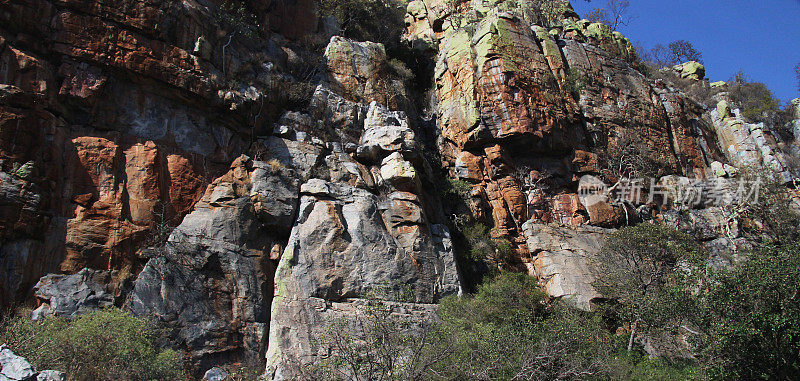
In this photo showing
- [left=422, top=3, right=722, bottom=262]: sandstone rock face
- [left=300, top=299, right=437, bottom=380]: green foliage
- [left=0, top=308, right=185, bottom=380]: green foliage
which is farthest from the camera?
[left=422, top=3, right=722, bottom=262]: sandstone rock face

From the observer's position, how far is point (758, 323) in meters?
13.4

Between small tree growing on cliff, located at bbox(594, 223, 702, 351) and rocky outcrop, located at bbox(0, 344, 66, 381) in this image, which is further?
small tree growing on cliff, located at bbox(594, 223, 702, 351)

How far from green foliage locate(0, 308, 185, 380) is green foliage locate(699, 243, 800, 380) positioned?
48.8ft

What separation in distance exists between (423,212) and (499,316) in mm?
4963

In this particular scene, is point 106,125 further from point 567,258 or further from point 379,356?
point 567,258

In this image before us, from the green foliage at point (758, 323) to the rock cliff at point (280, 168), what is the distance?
252 inches

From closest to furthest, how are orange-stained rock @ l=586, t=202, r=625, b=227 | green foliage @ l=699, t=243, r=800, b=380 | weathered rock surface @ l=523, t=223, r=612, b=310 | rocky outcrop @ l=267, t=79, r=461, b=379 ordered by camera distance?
green foliage @ l=699, t=243, r=800, b=380, rocky outcrop @ l=267, t=79, r=461, b=379, weathered rock surface @ l=523, t=223, r=612, b=310, orange-stained rock @ l=586, t=202, r=625, b=227

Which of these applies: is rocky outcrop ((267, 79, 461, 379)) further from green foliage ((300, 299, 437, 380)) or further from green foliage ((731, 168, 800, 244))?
green foliage ((731, 168, 800, 244))

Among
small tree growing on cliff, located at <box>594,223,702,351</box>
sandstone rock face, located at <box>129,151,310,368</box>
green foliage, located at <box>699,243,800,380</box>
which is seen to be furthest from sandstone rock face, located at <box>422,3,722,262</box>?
sandstone rock face, located at <box>129,151,310,368</box>

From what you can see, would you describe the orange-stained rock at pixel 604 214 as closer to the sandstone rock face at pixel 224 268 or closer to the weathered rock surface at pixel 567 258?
the weathered rock surface at pixel 567 258

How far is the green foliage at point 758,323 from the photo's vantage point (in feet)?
43.1

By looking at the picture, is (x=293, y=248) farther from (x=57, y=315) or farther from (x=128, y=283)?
(x=57, y=315)

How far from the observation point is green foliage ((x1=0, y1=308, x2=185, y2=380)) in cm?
1134

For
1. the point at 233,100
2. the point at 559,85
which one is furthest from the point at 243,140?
the point at 559,85
